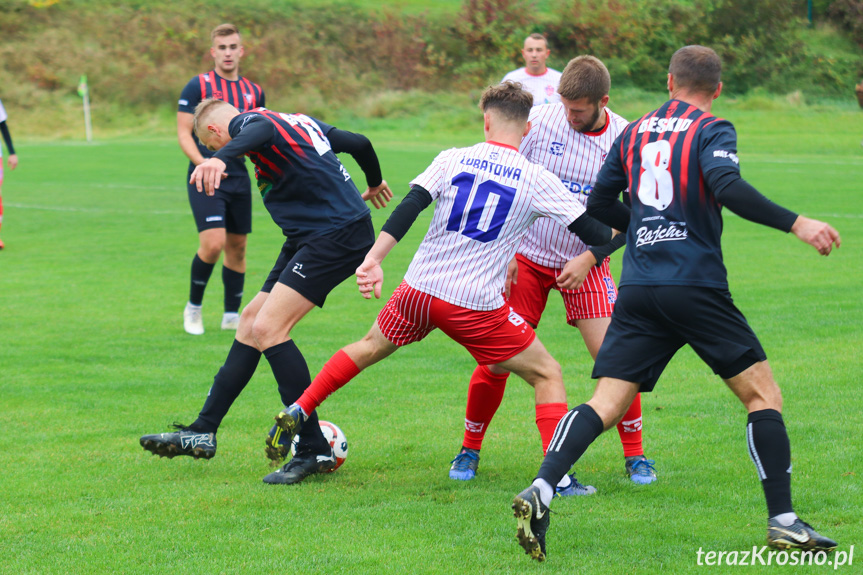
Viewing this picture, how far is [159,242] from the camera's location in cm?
1415

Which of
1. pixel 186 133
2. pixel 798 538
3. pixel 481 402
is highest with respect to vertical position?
pixel 186 133

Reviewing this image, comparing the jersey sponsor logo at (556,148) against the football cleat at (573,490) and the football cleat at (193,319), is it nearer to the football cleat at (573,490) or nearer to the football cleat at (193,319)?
the football cleat at (573,490)

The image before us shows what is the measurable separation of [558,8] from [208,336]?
4633 centimetres

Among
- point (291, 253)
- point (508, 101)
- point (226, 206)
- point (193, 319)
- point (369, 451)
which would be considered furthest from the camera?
point (193, 319)

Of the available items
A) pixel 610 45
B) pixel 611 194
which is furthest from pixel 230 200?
pixel 610 45

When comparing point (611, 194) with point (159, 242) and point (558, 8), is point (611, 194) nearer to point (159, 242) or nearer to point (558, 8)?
point (159, 242)

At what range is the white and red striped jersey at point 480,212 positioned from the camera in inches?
171

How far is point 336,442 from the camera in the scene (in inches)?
201

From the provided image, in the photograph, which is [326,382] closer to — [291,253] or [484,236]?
[291,253]

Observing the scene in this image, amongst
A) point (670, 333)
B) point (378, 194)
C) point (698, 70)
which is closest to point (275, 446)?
point (378, 194)

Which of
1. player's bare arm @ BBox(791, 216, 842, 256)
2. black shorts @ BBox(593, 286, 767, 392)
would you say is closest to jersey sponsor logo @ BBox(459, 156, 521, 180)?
black shorts @ BBox(593, 286, 767, 392)

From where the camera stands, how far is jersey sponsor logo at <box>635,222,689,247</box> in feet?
12.5

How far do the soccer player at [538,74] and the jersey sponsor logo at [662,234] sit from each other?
6936 millimetres

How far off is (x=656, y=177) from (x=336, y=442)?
231 centimetres
